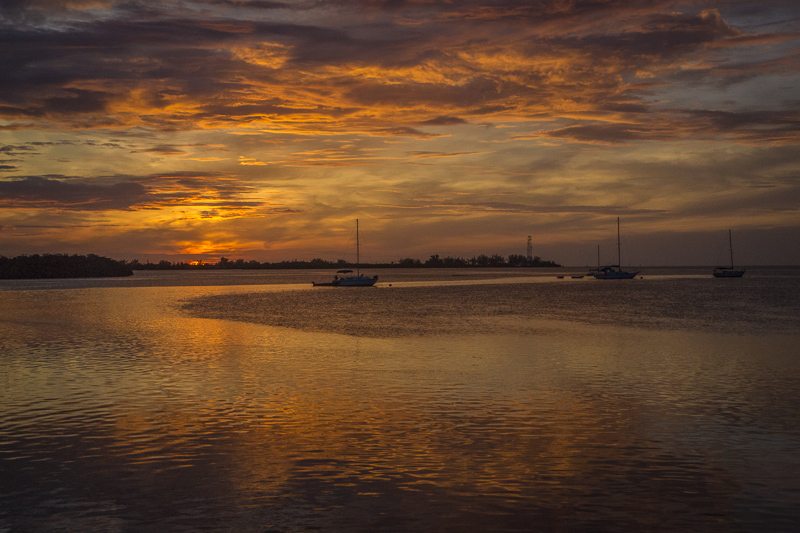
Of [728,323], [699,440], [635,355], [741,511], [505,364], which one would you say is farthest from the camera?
[728,323]

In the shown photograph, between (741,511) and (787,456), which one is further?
(787,456)

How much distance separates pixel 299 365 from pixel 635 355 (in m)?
14.1

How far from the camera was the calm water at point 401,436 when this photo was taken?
32.5 feet

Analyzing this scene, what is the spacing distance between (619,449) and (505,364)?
38.7ft

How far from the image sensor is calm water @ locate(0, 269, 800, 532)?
32.5ft

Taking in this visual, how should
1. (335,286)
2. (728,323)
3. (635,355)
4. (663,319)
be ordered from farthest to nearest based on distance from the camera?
(335,286) < (663,319) < (728,323) < (635,355)

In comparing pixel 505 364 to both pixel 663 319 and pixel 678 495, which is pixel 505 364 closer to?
pixel 678 495

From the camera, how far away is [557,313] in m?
52.8

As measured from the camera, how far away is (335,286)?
12794 cm

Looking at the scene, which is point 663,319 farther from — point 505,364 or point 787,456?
point 787,456

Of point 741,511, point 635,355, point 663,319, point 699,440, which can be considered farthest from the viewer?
point 663,319

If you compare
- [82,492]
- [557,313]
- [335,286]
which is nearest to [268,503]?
[82,492]

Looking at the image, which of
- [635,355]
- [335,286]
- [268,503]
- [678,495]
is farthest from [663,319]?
[335,286]

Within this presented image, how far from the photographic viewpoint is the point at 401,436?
47.1ft
